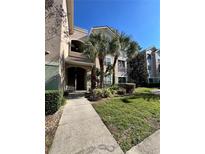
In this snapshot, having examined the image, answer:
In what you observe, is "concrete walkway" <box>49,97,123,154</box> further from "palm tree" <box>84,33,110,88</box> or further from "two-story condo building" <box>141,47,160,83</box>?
"two-story condo building" <box>141,47,160,83</box>

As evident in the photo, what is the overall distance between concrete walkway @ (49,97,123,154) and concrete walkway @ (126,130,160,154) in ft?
1.34

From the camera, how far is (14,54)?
100 inches

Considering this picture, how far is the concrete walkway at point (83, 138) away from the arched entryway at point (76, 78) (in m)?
9.48

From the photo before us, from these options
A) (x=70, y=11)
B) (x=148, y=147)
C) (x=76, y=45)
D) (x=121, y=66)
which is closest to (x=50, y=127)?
(x=148, y=147)

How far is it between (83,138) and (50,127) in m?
1.39

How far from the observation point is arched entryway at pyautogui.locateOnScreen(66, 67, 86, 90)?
1451cm

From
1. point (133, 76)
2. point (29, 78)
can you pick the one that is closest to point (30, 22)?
point (29, 78)

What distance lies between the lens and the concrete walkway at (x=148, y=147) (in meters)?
3.40

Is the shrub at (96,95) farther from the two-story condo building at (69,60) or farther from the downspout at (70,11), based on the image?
the downspout at (70,11)

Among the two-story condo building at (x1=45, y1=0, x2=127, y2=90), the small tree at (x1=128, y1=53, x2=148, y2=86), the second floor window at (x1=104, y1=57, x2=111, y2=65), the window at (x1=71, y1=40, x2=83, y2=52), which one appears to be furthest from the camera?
the small tree at (x1=128, y1=53, x2=148, y2=86)

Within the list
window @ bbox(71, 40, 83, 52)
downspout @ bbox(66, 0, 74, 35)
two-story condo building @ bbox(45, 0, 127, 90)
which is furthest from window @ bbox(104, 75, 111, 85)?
downspout @ bbox(66, 0, 74, 35)

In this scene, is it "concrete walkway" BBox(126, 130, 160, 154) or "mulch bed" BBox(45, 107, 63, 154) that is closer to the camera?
"concrete walkway" BBox(126, 130, 160, 154)

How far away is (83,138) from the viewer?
12.5 feet
